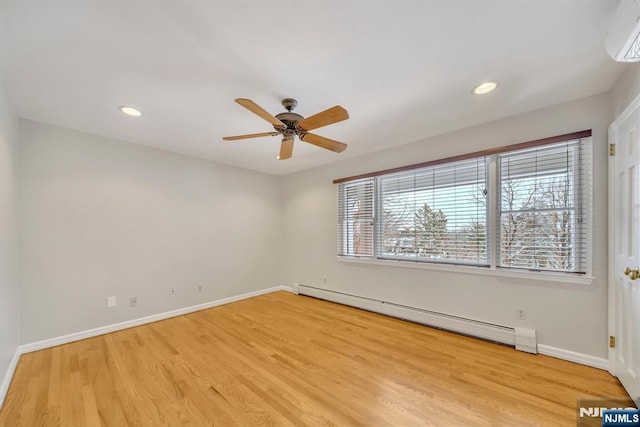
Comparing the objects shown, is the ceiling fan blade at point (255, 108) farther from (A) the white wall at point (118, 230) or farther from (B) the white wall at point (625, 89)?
(B) the white wall at point (625, 89)

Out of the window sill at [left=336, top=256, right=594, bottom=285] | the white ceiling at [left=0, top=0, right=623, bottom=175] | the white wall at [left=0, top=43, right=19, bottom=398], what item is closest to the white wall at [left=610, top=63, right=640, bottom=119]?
the white ceiling at [left=0, top=0, right=623, bottom=175]

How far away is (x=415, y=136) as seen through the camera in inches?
130

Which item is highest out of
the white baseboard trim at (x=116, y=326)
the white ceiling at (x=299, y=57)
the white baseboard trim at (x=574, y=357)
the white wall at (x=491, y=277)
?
the white ceiling at (x=299, y=57)

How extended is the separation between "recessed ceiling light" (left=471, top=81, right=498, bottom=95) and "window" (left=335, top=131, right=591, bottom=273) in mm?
844

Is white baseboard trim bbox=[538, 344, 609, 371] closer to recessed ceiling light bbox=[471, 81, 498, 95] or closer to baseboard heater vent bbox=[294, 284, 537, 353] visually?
baseboard heater vent bbox=[294, 284, 537, 353]

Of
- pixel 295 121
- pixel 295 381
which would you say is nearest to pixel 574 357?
pixel 295 381

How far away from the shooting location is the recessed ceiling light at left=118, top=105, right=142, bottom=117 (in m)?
2.42

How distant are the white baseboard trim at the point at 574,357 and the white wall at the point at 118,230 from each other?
424 centimetres

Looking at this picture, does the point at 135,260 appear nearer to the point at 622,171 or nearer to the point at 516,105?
the point at 516,105

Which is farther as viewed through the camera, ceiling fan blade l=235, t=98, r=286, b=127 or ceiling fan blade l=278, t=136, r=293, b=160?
ceiling fan blade l=278, t=136, r=293, b=160

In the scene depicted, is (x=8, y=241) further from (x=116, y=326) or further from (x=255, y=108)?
(x=255, y=108)

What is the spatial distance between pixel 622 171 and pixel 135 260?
205 inches

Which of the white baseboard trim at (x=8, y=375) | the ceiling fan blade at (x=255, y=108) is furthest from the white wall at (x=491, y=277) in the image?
the white baseboard trim at (x=8, y=375)

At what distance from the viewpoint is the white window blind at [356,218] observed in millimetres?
4016
